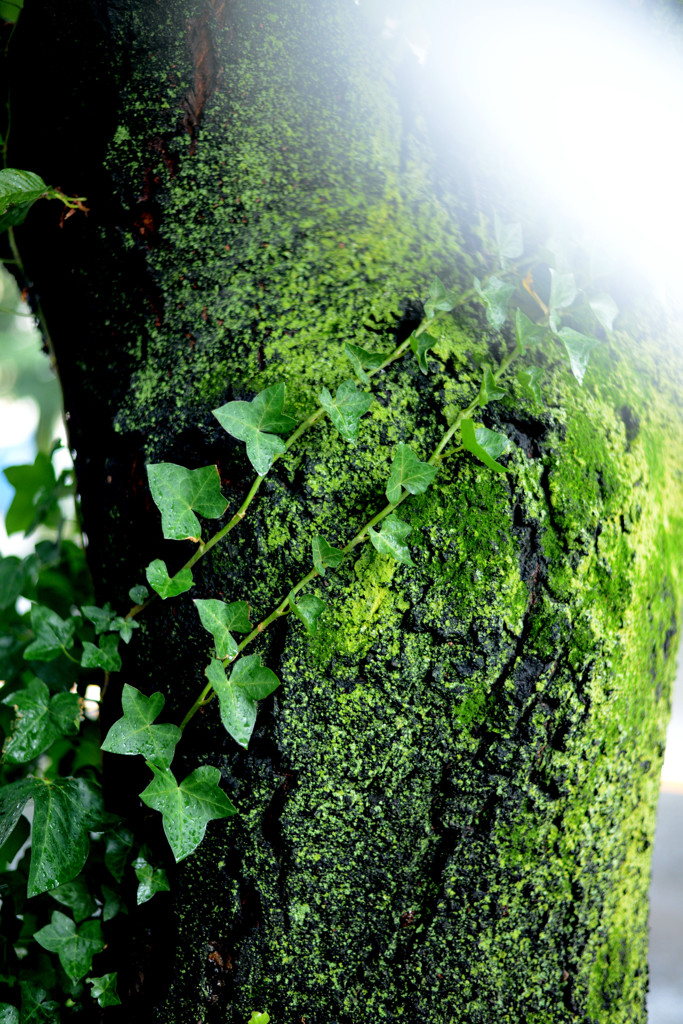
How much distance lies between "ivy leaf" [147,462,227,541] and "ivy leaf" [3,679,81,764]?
1.02ft

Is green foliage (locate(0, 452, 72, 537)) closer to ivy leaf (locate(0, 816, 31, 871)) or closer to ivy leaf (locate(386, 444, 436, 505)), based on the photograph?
ivy leaf (locate(0, 816, 31, 871))

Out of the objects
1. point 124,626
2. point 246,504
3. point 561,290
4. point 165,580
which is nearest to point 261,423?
point 246,504

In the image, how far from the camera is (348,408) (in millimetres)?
623

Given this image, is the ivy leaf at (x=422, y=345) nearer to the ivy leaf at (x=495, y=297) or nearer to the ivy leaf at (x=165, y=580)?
the ivy leaf at (x=495, y=297)

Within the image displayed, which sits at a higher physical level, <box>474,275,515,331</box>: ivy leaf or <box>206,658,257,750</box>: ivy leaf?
<box>474,275,515,331</box>: ivy leaf

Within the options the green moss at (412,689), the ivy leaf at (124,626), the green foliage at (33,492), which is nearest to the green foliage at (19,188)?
the green moss at (412,689)

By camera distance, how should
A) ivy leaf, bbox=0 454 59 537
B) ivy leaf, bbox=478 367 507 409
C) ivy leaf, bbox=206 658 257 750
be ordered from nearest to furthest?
1. ivy leaf, bbox=206 658 257 750
2. ivy leaf, bbox=478 367 507 409
3. ivy leaf, bbox=0 454 59 537

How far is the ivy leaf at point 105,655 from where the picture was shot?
0.70m

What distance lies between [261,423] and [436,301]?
0.27 metres

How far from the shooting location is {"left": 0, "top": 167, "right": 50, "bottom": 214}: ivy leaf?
739 mm

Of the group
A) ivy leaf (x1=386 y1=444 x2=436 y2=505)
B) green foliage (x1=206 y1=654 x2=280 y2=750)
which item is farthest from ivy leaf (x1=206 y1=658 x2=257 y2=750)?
ivy leaf (x1=386 y1=444 x2=436 y2=505)

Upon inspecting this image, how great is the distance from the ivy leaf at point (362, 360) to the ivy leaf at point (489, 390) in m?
0.12

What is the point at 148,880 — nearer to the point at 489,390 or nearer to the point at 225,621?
the point at 225,621

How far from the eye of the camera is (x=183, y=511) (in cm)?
61
